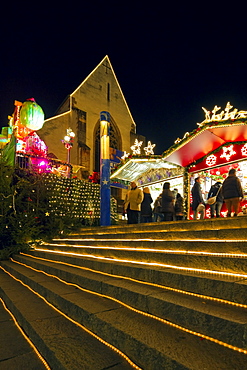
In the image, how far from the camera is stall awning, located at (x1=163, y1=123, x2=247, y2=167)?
10.2m

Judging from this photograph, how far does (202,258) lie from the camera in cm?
334

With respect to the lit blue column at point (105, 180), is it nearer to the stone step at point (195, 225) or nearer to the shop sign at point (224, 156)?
the stone step at point (195, 225)

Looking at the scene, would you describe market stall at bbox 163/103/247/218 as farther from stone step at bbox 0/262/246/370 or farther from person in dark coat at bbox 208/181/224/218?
stone step at bbox 0/262/246/370

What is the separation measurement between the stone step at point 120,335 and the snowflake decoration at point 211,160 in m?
9.52

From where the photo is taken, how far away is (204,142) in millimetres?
11414

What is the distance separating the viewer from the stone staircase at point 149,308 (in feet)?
6.71

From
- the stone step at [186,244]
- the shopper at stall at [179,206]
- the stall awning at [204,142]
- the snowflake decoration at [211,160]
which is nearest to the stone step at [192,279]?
the stone step at [186,244]

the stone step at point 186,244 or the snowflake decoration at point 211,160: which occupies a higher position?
the snowflake decoration at point 211,160

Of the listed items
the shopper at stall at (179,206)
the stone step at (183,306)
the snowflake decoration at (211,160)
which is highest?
the snowflake decoration at (211,160)

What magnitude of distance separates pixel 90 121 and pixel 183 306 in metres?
23.9

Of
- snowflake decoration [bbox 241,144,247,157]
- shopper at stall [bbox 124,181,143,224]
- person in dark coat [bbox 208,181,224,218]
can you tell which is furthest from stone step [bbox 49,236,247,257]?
snowflake decoration [bbox 241,144,247,157]

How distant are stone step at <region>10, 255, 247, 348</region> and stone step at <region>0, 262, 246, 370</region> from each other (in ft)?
0.29

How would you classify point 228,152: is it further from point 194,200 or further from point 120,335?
point 120,335

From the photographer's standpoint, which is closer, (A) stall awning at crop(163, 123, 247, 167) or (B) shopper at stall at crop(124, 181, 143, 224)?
(B) shopper at stall at crop(124, 181, 143, 224)
